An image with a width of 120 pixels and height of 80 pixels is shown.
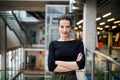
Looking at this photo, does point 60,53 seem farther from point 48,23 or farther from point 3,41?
point 3,41

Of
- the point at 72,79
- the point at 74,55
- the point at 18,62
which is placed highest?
the point at 74,55

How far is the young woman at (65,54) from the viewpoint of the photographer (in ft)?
→ 8.43

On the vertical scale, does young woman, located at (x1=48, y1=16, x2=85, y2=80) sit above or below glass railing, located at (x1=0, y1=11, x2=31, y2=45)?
below

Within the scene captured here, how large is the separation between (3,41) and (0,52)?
0.90 metres

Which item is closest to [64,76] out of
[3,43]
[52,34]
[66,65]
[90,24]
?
[66,65]

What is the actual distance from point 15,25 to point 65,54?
24512 mm

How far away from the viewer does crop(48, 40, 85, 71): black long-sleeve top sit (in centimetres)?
257

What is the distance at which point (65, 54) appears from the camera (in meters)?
2.57

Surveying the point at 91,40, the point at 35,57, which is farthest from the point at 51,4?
the point at 35,57

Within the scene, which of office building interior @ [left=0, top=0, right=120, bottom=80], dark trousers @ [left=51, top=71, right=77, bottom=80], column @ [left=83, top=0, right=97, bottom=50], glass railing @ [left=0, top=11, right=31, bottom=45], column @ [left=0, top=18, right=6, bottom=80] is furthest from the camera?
column @ [left=0, top=18, right=6, bottom=80]

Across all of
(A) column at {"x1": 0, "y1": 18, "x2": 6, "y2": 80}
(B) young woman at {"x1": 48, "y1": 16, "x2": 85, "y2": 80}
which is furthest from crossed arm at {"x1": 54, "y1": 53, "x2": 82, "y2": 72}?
(A) column at {"x1": 0, "y1": 18, "x2": 6, "y2": 80}

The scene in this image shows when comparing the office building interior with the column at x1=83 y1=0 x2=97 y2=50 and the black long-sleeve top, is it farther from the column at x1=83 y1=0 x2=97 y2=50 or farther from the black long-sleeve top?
the black long-sleeve top

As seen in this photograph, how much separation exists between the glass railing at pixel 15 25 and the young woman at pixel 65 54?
2075cm

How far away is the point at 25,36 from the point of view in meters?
30.5
